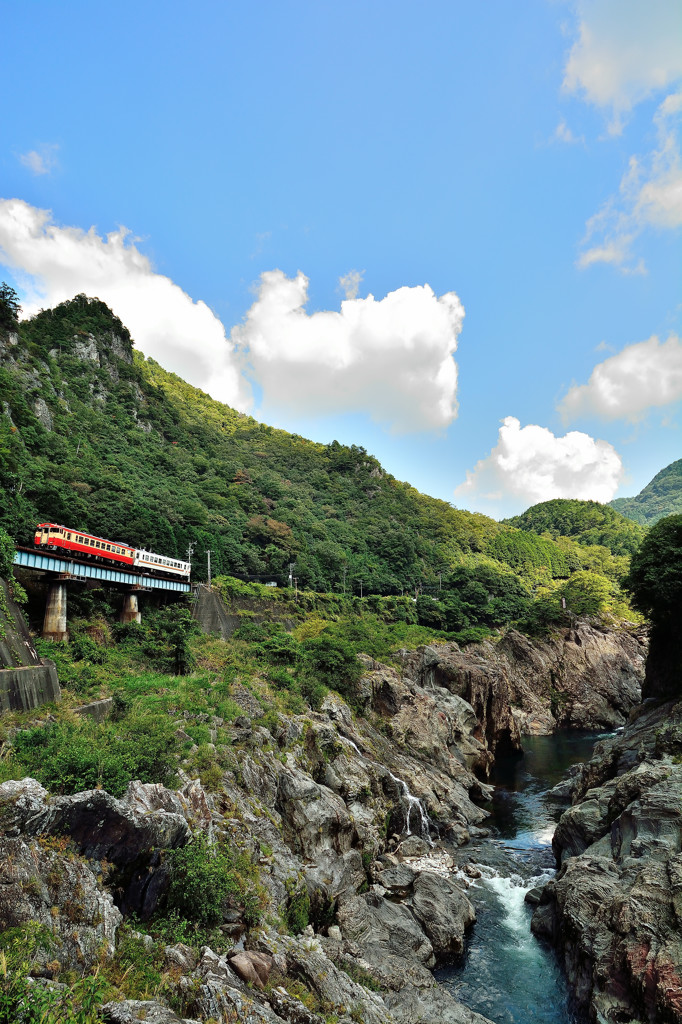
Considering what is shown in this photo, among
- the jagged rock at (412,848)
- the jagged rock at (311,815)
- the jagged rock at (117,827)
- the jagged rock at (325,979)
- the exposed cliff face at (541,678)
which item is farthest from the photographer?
the exposed cliff face at (541,678)

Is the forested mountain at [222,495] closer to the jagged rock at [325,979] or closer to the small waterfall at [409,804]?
the jagged rock at [325,979]

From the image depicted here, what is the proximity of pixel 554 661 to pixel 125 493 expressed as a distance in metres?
65.5

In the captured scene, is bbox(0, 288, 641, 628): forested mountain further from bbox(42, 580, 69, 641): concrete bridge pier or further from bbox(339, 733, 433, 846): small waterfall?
bbox(339, 733, 433, 846): small waterfall

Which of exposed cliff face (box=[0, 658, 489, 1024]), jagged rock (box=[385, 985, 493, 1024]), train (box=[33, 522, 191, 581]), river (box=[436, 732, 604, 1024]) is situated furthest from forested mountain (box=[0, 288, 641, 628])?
river (box=[436, 732, 604, 1024])

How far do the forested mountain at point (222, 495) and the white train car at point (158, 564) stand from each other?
6882mm

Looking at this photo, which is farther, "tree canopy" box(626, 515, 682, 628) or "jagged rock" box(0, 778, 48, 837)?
"tree canopy" box(626, 515, 682, 628)

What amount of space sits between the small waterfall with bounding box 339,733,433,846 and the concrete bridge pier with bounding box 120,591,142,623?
1879 cm

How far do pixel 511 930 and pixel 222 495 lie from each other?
246 feet

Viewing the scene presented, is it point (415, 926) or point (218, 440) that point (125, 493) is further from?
point (218, 440)

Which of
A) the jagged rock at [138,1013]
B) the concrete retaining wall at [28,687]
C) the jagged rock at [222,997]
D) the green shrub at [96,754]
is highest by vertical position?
the concrete retaining wall at [28,687]

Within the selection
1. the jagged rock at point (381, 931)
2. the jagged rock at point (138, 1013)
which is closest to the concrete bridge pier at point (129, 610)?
the jagged rock at point (381, 931)

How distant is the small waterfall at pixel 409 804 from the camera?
1125 inches

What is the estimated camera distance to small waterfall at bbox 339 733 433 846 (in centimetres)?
2856

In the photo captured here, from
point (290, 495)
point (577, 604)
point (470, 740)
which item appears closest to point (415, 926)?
point (470, 740)
